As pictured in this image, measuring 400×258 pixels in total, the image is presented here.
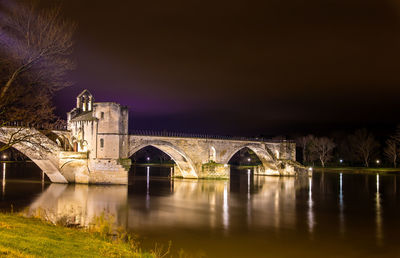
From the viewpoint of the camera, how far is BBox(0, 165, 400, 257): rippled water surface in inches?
613

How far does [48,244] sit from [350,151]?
84679mm

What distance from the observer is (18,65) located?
12773 millimetres

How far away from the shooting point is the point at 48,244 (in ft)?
33.5

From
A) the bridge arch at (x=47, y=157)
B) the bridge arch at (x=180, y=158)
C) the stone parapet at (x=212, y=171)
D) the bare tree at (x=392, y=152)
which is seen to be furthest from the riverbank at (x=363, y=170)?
the bridge arch at (x=47, y=157)

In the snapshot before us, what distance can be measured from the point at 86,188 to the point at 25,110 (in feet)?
66.6

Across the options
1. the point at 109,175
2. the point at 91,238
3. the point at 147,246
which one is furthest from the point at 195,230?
the point at 109,175

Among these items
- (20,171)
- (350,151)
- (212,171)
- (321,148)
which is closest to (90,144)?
(212,171)

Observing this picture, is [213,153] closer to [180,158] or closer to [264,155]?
[180,158]

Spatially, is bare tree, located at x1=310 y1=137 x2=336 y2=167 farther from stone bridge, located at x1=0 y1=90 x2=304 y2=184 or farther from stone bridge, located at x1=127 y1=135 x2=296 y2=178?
stone bridge, located at x1=0 y1=90 x2=304 y2=184

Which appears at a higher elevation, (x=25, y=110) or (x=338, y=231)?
(x=25, y=110)

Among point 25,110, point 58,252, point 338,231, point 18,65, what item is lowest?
point 338,231

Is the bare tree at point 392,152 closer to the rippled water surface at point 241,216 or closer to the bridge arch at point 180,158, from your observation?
the rippled water surface at point 241,216

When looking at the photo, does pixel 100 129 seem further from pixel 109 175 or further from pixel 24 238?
pixel 24 238

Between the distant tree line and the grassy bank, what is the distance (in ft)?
229
